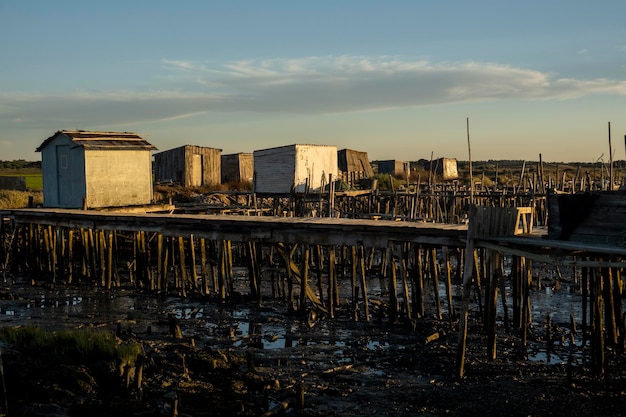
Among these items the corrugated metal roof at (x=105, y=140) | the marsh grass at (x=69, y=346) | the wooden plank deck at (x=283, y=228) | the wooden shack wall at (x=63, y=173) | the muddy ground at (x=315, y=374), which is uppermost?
the corrugated metal roof at (x=105, y=140)

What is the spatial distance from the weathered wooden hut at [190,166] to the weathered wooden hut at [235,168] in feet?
2.87

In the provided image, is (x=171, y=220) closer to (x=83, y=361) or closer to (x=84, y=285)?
(x=84, y=285)

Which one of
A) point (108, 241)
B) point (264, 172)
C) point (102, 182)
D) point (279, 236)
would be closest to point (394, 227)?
point (279, 236)

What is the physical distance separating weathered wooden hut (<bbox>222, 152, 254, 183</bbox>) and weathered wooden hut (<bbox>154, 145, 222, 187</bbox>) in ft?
2.87

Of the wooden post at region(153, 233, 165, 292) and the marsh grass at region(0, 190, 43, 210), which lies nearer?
the wooden post at region(153, 233, 165, 292)

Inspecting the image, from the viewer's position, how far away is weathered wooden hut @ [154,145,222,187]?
4428 cm

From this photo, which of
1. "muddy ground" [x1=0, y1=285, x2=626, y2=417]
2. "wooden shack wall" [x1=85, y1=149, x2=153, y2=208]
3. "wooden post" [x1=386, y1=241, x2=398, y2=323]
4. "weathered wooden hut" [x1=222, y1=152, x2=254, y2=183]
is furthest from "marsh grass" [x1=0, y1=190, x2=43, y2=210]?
"wooden post" [x1=386, y1=241, x2=398, y2=323]

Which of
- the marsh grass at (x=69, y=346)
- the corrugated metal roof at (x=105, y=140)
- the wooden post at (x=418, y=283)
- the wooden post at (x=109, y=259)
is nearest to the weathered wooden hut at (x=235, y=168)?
the corrugated metal roof at (x=105, y=140)

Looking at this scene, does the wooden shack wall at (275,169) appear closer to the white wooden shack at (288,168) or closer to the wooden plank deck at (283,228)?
the white wooden shack at (288,168)

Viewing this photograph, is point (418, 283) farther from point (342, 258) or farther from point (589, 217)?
point (342, 258)

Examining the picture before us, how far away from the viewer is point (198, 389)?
1180 centimetres

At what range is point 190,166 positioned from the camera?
44.5 metres

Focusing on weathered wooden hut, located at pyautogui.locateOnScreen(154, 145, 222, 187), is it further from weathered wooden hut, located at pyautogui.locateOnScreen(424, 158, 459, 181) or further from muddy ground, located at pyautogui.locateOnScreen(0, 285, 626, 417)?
muddy ground, located at pyautogui.locateOnScreen(0, 285, 626, 417)

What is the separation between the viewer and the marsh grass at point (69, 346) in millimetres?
12508
